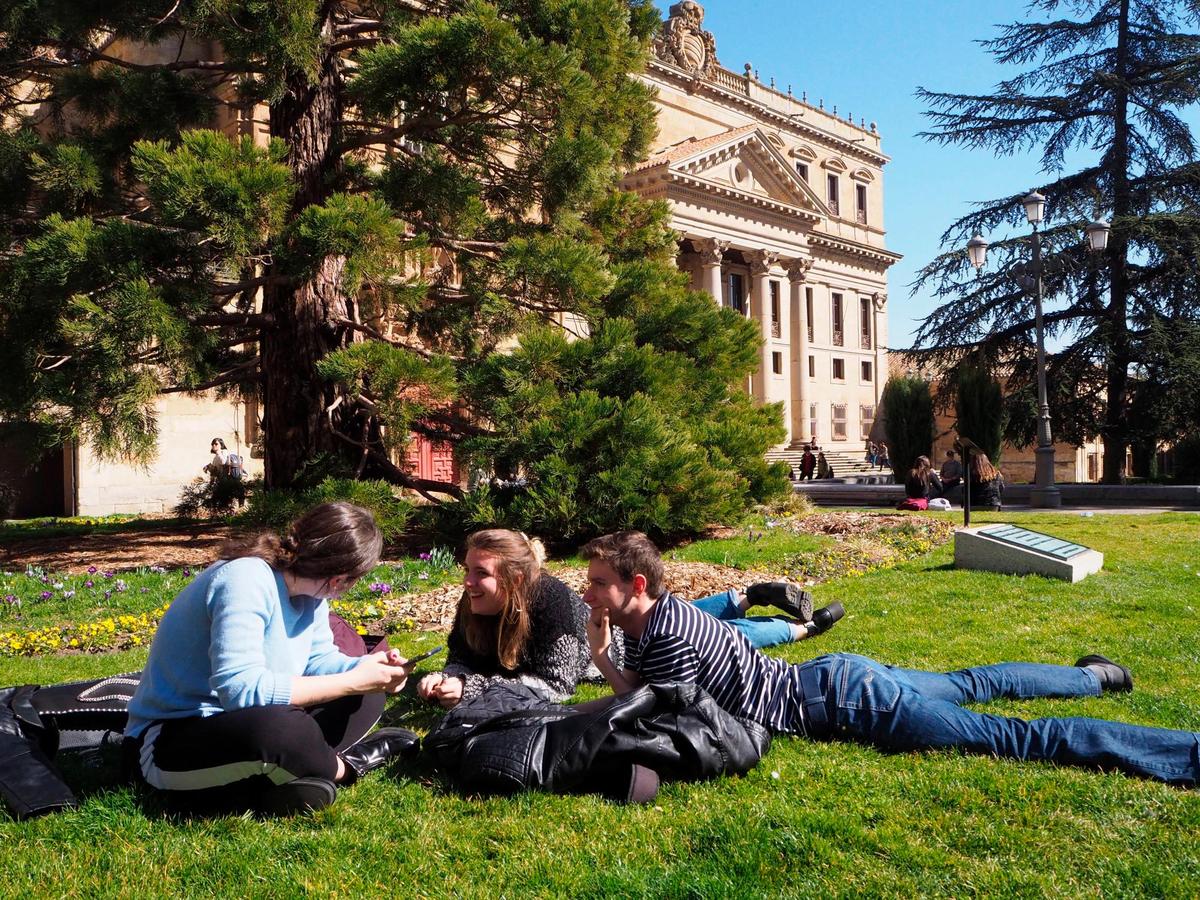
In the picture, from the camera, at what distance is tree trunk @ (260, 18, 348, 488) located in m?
11.4

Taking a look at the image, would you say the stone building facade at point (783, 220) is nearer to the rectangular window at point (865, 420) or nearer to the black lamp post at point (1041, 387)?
the rectangular window at point (865, 420)

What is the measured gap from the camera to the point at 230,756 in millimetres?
3182

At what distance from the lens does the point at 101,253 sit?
932cm

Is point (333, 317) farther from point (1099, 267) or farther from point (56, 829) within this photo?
point (1099, 267)

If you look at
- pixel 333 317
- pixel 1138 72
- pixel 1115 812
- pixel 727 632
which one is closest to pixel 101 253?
pixel 333 317

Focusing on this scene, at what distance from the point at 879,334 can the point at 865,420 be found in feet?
17.0

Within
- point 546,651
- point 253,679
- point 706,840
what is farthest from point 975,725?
point 253,679

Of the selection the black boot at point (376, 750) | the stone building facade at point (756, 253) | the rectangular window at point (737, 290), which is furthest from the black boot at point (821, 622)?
the rectangular window at point (737, 290)

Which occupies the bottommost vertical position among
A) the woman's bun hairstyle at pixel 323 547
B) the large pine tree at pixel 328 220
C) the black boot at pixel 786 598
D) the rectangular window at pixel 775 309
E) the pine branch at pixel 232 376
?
the black boot at pixel 786 598

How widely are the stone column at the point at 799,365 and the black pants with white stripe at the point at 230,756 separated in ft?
135

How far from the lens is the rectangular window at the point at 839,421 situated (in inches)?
1885

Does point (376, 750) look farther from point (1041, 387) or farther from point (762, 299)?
point (762, 299)

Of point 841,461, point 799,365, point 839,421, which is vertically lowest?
point 841,461

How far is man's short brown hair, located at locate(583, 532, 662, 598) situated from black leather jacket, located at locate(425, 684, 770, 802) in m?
0.51
